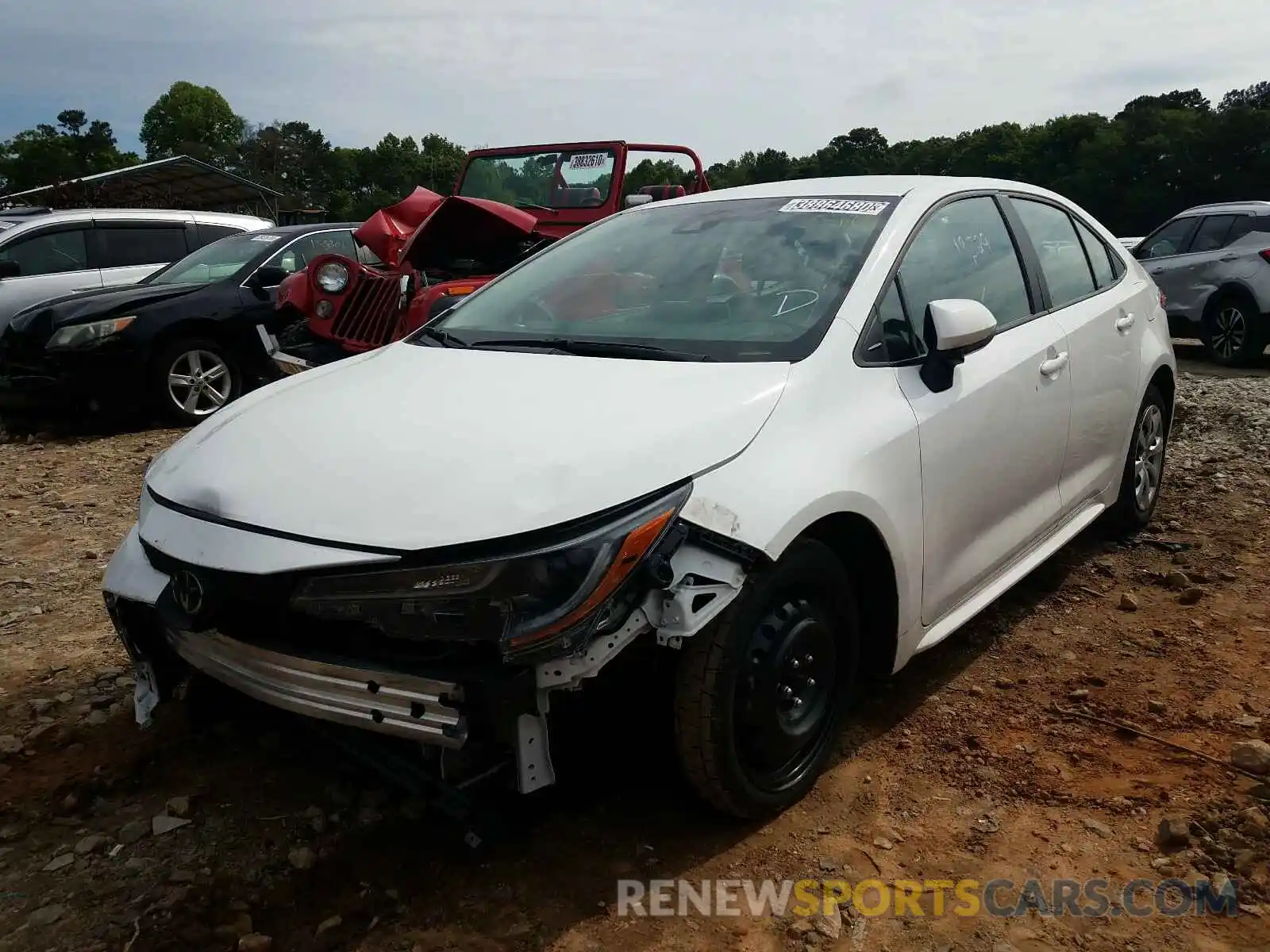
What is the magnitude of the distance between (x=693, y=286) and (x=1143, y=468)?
259cm

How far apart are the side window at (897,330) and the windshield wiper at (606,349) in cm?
53

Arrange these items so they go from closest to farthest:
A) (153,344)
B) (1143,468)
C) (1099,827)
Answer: (1099,827) < (1143,468) < (153,344)

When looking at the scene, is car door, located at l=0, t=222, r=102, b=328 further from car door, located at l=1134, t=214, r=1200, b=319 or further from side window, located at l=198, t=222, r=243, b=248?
car door, located at l=1134, t=214, r=1200, b=319

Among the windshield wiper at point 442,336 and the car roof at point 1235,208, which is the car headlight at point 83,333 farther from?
the car roof at point 1235,208

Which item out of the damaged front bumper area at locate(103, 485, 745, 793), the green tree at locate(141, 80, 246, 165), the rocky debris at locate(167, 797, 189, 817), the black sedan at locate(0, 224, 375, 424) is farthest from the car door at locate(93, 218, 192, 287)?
the green tree at locate(141, 80, 246, 165)

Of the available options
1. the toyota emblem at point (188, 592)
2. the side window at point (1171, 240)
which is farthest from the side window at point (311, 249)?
the side window at point (1171, 240)

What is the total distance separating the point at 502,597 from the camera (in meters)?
1.90

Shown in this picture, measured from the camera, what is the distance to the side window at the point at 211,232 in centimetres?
939

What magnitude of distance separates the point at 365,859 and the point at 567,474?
1.09 metres

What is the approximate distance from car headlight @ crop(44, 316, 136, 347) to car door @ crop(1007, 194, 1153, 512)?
6084 mm

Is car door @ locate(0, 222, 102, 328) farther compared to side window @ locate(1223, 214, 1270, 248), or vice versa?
side window @ locate(1223, 214, 1270, 248)

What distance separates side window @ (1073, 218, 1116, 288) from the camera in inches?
158

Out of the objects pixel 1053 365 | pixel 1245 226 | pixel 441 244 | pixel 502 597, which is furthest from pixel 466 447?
pixel 1245 226

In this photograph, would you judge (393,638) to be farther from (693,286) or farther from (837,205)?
(837,205)
